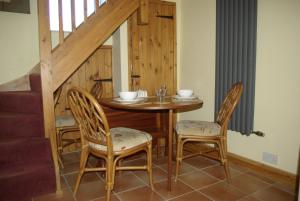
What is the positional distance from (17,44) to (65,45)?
3.77ft

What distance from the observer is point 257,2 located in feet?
8.00

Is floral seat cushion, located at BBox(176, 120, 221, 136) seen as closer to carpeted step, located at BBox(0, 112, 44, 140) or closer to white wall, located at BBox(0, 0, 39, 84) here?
carpeted step, located at BBox(0, 112, 44, 140)

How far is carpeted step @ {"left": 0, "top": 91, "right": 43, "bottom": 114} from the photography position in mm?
2186

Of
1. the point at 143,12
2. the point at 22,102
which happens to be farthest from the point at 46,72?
the point at 143,12

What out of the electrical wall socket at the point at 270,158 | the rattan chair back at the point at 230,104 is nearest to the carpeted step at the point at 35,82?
the rattan chair back at the point at 230,104

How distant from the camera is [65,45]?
2.16m

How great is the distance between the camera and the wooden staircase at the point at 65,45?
2.02 meters

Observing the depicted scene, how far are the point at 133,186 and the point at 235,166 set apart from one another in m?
1.20

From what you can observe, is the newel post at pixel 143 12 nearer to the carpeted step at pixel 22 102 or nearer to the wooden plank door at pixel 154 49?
the wooden plank door at pixel 154 49

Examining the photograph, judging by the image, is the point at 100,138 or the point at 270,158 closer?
the point at 100,138

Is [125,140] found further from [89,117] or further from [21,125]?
[21,125]

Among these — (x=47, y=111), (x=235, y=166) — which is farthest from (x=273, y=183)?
(x=47, y=111)

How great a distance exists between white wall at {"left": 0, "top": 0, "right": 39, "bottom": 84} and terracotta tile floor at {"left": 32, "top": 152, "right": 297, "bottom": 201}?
132 cm

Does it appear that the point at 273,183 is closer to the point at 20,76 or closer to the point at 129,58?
the point at 129,58
